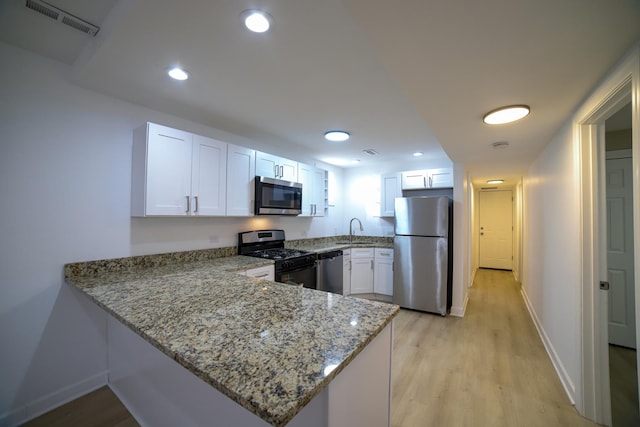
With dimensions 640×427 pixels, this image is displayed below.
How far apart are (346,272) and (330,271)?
1.99 feet

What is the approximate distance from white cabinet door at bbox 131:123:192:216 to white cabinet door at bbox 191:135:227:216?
69 millimetres

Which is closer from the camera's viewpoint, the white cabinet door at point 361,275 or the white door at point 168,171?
the white door at point 168,171

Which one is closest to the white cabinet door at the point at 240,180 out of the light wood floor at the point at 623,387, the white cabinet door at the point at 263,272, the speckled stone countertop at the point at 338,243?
the white cabinet door at the point at 263,272

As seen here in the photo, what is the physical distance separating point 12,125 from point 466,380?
12.6ft

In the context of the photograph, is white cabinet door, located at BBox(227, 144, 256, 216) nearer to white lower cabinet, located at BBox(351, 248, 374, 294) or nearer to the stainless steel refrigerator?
white lower cabinet, located at BBox(351, 248, 374, 294)

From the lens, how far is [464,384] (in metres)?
2.08

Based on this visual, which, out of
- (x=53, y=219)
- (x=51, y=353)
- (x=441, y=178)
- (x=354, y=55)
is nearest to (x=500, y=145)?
(x=441, y=178)

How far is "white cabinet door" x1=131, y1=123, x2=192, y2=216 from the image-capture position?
2.10m

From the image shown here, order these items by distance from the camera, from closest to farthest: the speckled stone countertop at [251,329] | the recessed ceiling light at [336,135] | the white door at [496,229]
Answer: the speckled stone countertop at [251,329], the recessed ceiling light at [336,135], the white door at [496,229]

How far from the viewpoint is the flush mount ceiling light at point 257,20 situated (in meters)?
1.25

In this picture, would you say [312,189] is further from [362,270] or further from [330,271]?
[362,270]

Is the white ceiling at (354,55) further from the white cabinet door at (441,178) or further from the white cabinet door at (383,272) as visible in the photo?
the white cabinet door at (383,272)

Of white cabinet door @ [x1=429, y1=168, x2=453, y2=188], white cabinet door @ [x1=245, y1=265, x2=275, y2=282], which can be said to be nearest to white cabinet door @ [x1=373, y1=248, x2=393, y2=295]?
white cabinet door @ [x1=429, y1=168, x2=453, y2=188]

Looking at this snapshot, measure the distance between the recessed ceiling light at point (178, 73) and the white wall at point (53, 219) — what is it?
75cm
